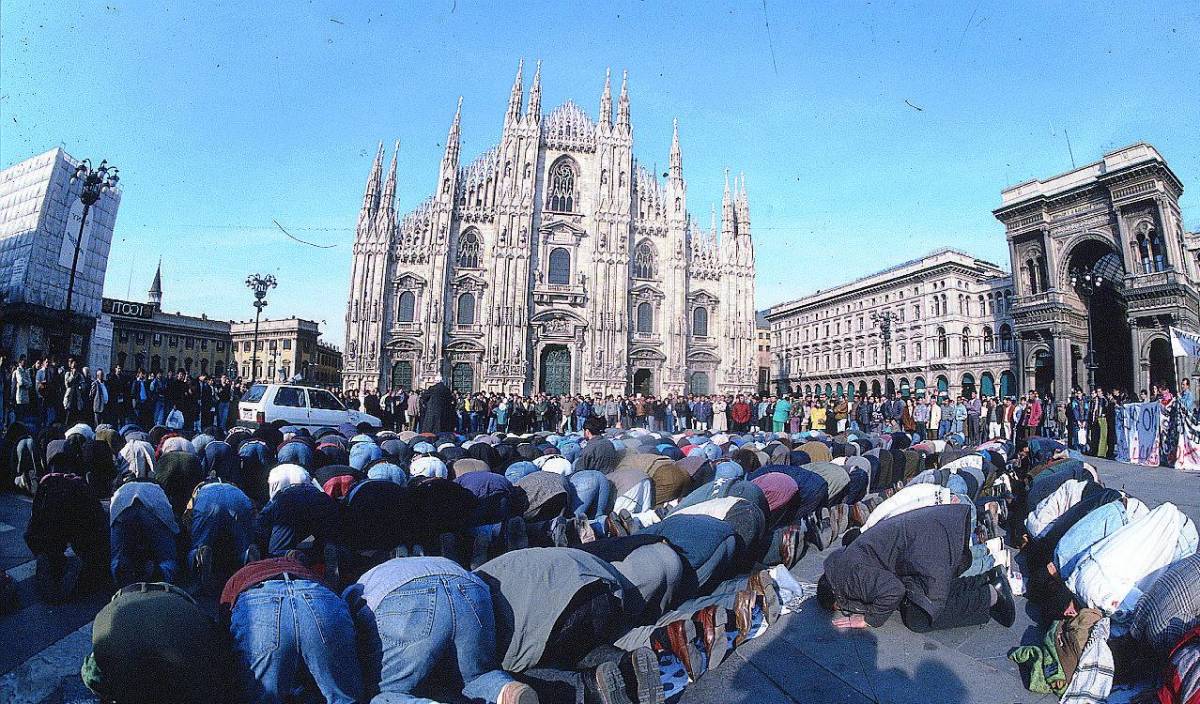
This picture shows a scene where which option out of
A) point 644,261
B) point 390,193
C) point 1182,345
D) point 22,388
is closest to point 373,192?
point 390,193

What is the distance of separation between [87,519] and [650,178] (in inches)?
1492

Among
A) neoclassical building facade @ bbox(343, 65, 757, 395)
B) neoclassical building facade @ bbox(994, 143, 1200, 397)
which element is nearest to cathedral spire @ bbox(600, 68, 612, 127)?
neoclassical building facade @ bbox(343, 65, 757, 395)

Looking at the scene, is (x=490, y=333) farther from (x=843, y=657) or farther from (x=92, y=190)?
(x=843, y=657)

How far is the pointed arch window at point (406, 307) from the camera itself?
3659 centimetres

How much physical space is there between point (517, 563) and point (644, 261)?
36590 mm

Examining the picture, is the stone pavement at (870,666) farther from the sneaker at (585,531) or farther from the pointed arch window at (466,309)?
the pointed arch window at (466,309)

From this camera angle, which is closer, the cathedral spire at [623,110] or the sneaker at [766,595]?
the sneaker at [766,595]

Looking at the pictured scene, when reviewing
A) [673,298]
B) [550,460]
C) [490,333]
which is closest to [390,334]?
[490,333]

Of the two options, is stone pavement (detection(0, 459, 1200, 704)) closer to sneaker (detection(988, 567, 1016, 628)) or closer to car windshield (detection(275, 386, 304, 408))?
sneaker (detection(988, 567, 1016, 628))

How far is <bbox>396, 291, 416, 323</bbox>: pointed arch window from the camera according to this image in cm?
3659

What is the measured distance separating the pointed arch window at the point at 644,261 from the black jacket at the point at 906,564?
3488 cm

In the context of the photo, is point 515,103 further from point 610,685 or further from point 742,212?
point 610,685

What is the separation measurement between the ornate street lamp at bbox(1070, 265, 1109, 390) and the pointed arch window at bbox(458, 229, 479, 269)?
33.1 meters

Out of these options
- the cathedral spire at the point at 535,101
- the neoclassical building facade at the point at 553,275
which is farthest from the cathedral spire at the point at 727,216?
the cathedral spire at the point at 535,101
